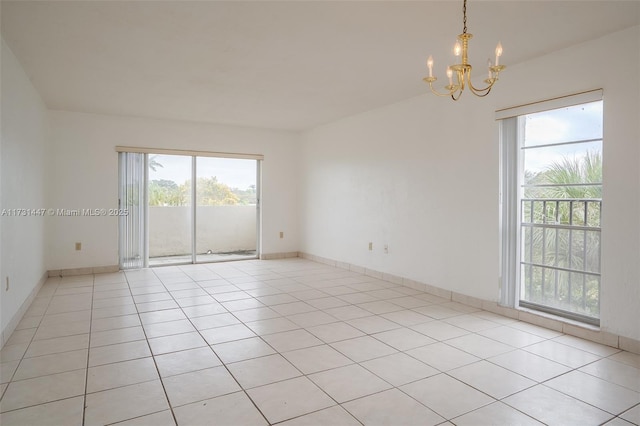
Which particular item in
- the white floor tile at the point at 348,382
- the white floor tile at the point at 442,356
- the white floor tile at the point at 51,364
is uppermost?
the white floor tile at the point at 51,364

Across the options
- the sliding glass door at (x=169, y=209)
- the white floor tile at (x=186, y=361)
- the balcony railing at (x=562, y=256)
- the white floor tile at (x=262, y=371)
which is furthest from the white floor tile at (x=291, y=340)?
the sliding glass door at (x=169, y=209)

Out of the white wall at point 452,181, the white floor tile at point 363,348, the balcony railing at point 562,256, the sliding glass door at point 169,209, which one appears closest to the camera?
the white floor tile at point 363,348

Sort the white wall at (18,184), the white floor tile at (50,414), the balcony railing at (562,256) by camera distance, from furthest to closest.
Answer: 1. the balcony railing at (562,256)
2. the white wall at (18,184)
3. the white floor tile at (50,414)

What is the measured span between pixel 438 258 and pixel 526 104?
1904 mm

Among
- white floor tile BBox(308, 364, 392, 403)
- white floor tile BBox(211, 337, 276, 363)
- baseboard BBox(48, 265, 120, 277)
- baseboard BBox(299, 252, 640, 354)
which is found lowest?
white floor tile BBox(308, 364, 392, 403)

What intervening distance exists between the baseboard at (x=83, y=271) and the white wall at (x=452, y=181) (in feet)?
10.9

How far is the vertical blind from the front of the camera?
613cm

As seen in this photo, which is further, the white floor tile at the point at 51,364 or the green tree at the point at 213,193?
the green tree at the point at 213,193

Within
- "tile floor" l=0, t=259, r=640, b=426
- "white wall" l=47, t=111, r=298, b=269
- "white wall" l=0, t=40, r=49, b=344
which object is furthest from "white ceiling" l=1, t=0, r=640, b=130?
"tile floor" l=0, t=259, r=640, b=426

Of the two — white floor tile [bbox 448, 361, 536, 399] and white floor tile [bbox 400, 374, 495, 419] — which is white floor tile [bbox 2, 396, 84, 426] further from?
white floor tile [bbox 448, 361, 536, 399]

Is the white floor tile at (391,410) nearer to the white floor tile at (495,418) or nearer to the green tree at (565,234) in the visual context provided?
the white floor tile at (495,418)

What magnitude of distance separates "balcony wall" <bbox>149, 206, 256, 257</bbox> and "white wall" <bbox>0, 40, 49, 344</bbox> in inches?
76.5

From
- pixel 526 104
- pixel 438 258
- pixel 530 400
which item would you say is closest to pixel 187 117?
pixel 438 258

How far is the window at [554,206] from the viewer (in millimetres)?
3289
